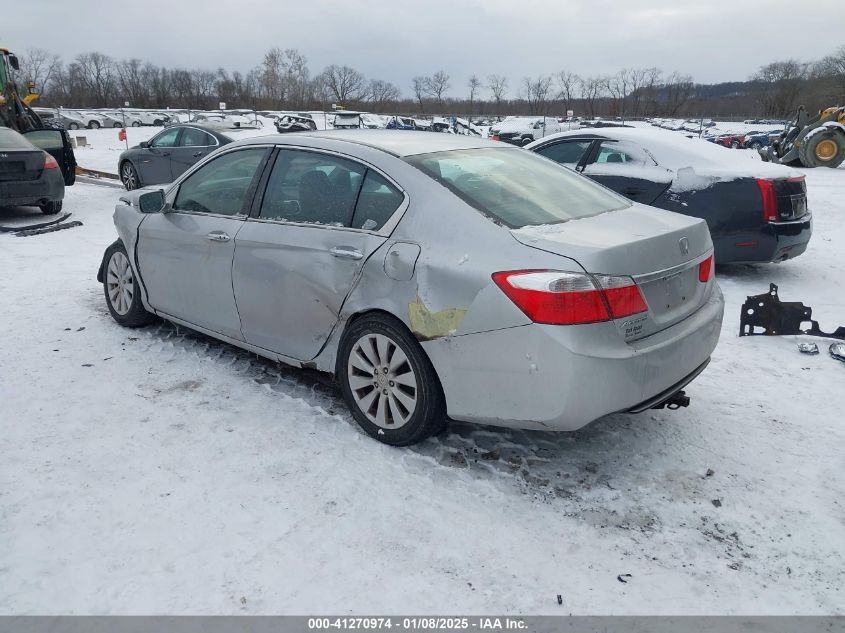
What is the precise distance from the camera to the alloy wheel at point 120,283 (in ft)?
16.4

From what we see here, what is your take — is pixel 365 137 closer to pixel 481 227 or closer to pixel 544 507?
pixel 481 227

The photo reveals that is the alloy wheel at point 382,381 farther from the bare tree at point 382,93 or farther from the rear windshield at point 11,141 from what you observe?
the bare tree at point 382,93

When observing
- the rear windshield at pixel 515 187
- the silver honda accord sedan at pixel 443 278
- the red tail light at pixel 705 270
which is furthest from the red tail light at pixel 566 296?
the red tail light at pixel 705 270

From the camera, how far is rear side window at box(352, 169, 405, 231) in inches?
130

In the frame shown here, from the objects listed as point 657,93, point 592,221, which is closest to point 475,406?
point 592,221

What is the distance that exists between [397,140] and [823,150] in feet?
64.9

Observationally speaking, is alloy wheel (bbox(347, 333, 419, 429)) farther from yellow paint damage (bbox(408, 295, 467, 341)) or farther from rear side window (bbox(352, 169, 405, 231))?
rear side window (bbox(352, 169, 405, 231))

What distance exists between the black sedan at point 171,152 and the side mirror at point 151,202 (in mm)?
8890

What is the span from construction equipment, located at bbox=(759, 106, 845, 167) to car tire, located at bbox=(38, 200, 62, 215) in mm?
19477

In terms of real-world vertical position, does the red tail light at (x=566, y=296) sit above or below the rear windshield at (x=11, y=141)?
below

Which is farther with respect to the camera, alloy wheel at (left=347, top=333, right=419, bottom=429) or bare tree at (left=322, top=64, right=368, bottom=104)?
bare tree at (left=322, top=64, right=368, bottom=104)

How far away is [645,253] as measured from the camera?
9.43ft

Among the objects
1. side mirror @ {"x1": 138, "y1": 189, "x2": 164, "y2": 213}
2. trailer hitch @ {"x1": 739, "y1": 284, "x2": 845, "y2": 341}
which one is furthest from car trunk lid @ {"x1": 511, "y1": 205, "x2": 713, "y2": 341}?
side mirror @ {"x1": 138, "y1": 189, "x2": 164, "y2": 213}

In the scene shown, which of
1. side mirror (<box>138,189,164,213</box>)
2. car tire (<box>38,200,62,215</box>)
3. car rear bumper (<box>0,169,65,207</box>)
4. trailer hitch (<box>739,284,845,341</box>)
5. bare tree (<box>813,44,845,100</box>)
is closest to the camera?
side mirror (<box>138,189,164,213</box>)
